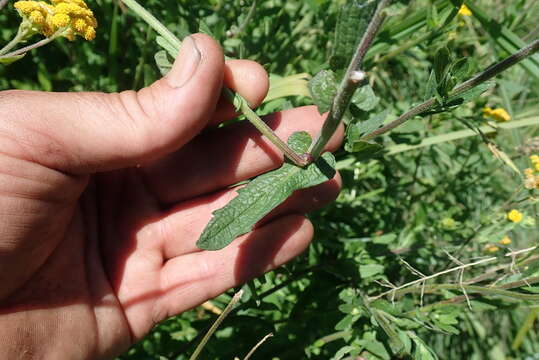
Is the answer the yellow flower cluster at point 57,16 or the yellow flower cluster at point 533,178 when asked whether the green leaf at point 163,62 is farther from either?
the yellow flower cluster at point 533,178

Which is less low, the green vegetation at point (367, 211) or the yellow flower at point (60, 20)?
the yellow flower at point (60, 20)

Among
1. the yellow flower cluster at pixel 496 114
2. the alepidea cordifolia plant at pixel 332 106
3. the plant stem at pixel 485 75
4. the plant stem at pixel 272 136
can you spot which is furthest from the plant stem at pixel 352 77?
the yellow flower cluster at pixel 496 114

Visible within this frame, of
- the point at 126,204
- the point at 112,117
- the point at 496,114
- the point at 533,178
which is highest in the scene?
the point at 112,117

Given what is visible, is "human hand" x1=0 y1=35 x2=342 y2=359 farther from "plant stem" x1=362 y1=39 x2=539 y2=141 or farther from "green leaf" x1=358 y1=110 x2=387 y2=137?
"plant stem" x1=362 y1=39 x2=539 y2=141

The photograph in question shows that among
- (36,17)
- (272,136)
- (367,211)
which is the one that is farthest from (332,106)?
(367,211)

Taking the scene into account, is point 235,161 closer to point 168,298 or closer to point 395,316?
point 168,298

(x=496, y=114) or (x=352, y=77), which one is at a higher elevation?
(x=352, y=77)

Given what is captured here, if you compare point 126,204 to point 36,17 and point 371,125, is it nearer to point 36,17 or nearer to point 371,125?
point 36,17
